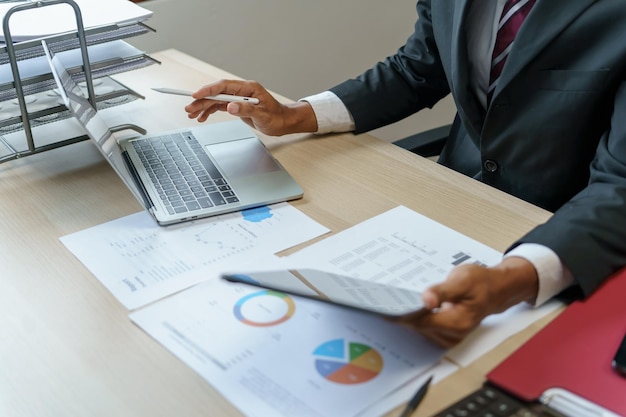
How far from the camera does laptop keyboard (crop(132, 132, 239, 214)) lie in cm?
104

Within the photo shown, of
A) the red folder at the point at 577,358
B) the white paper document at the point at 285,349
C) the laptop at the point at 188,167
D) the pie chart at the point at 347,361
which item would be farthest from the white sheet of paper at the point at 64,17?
the red folder at the point at 577,358

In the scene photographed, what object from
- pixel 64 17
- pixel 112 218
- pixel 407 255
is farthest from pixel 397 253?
pixel 64 17

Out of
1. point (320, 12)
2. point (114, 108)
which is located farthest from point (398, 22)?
point (114, 108)

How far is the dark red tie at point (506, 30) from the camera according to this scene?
1167 millimetres

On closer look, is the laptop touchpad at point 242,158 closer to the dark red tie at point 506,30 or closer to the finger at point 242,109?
the finger at point 242,109

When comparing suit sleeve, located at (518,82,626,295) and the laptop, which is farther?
the laptop

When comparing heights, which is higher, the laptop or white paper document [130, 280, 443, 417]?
the laptop

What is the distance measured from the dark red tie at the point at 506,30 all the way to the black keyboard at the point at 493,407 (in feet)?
2.14

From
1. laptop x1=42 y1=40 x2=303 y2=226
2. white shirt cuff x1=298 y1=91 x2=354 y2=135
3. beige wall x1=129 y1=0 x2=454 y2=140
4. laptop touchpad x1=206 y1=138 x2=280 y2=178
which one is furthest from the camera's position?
beige wall x1=129 y1=0 x2=454 y2=140

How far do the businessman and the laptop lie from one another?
0.06 m

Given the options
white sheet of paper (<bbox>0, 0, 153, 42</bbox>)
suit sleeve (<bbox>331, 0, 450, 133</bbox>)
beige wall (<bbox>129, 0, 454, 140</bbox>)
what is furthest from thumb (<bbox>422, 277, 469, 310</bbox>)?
beige wall (<bbox>129, 0, 454, 140</bbox>)

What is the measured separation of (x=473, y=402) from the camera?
0.68 metres

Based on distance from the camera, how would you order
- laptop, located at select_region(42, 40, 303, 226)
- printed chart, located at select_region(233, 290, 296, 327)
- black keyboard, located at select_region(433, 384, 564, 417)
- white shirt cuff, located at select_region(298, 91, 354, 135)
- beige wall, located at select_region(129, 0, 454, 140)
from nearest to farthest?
black keyboard, located at select_region(433, 384, 564, 417) → printed chart, located at select_region(233, 290, 296, 327) → laptop, located at select_region(42, 40, 303, 226) → white shirt cuff, located at select_region(298, 91, 354, 135) → beige wall, located at select_region(129, 0, 454, 140)

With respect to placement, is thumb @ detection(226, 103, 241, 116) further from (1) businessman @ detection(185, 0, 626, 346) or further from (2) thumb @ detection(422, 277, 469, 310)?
(2) thumb @ detection(422, 277, 469, 310)
